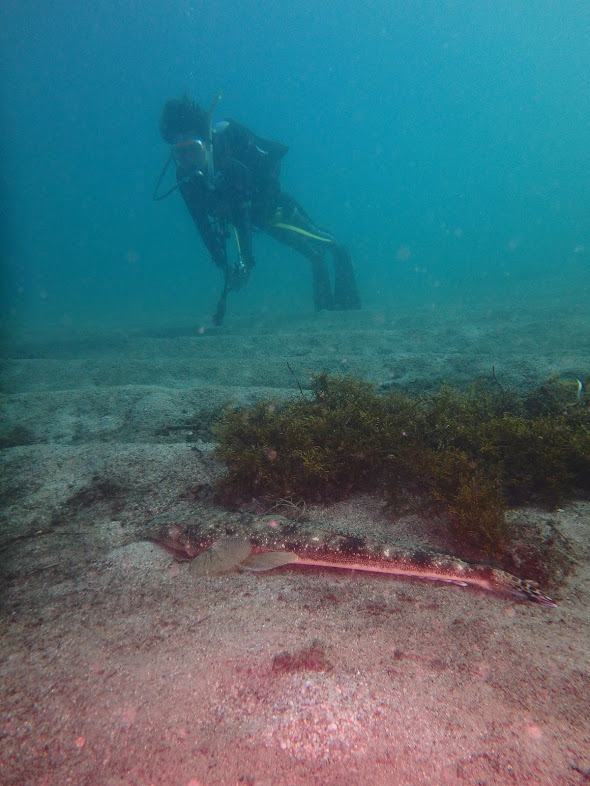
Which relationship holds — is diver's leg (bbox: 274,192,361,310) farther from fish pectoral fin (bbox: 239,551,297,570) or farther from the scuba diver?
fish pectoral fin (bbox: 239,551,297,570)

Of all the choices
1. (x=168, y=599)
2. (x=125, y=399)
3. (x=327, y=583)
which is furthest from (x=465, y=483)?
(x=125, y=399)

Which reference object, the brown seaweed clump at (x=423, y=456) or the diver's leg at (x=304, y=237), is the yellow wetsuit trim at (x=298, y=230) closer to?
the diver's leg at (x=304, y=237)

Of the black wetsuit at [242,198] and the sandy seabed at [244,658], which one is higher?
the black wetsuit at [242,198]

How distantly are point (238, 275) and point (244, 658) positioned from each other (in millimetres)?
11437

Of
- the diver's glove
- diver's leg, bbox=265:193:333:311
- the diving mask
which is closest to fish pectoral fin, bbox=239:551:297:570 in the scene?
the diver's glove

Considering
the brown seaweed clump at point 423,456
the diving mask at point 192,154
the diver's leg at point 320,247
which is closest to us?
the brown seaweed clump at point 423,456

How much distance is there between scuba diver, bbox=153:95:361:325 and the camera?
11859 mm

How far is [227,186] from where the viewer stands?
12617 mm

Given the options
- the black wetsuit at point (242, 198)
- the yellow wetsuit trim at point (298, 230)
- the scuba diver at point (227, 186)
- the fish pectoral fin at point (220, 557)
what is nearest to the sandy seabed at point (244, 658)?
the fish pectoral fin at point (220, 557)

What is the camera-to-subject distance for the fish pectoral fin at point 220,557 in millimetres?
3191

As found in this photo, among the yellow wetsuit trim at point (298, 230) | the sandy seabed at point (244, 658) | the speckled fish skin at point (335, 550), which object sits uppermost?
the yellow wetsuit trim at point (298, 230)

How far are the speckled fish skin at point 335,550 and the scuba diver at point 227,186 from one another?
401 inches

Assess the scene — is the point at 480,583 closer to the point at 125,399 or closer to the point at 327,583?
the point at 327,583

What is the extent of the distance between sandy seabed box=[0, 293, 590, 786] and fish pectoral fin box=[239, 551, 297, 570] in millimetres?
92
